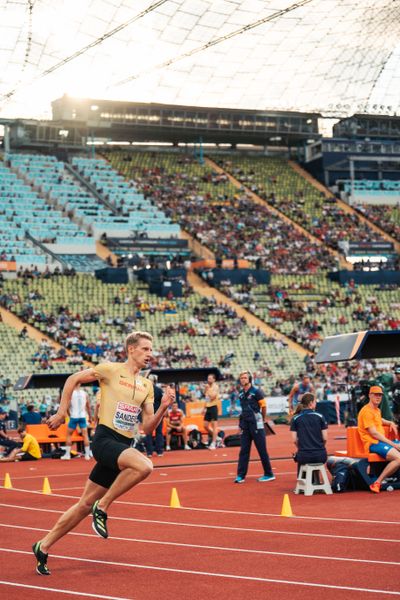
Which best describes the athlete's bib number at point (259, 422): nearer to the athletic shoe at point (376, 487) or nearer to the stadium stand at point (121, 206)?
the athletic shoe at point (376, 487)

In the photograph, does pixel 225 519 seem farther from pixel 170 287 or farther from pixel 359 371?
pixel 170 287

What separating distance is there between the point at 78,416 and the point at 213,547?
44.9ft

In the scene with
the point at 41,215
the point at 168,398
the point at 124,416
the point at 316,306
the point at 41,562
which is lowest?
the point at 41,562

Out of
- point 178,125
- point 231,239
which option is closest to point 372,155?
point 178,125

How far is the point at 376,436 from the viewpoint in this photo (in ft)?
45.8

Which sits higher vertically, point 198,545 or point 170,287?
point 170,287

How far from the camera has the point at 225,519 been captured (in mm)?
11648

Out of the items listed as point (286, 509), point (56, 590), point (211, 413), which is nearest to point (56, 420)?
point (56, 590)

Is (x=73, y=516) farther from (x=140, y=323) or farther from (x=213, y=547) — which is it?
(x=140, y=323)

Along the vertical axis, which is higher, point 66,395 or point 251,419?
point 66,395

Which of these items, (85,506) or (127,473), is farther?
(85,506)

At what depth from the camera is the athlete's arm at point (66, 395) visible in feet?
24.8

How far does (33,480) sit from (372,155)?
64148 millimetres

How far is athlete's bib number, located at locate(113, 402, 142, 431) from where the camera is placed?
8.24 metres
